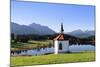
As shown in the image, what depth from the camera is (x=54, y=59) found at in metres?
2.89

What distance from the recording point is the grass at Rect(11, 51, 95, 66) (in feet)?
8.92

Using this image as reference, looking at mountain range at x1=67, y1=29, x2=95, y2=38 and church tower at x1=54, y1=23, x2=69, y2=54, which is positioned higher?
mountain range at x1=67, y1=29, x2=95, y2=38

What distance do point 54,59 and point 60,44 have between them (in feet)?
0.70

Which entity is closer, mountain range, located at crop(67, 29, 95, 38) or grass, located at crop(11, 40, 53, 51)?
grass, located at crop(11, 40, 53, 51)

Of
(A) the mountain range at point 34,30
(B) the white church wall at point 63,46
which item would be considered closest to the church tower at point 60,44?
(B) the white church wall at point 63,46

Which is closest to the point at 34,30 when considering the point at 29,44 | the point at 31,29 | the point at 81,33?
the point at 31,29

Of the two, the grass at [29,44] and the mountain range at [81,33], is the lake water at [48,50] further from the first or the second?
the mountain range at [81,33]

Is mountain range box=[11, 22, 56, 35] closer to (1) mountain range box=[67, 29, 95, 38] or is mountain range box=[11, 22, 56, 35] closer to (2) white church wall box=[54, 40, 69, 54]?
(2) white church wall box=[54, 40, 69, 54]

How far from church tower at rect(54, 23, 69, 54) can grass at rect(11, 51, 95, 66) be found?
0.07m

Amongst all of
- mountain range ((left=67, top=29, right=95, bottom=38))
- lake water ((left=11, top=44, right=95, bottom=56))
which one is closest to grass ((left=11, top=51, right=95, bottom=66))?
lake water ((left=11, top=44, right=95, bottom=56))

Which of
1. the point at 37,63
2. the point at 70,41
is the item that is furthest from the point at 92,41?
the point at 37,63

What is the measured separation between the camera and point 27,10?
2777 mm

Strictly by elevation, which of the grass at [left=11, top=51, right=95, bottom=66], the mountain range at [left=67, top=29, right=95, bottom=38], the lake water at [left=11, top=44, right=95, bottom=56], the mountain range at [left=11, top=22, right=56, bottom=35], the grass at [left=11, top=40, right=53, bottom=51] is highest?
the mountain range at [left=11, top=22, right=56, bottom=35]
